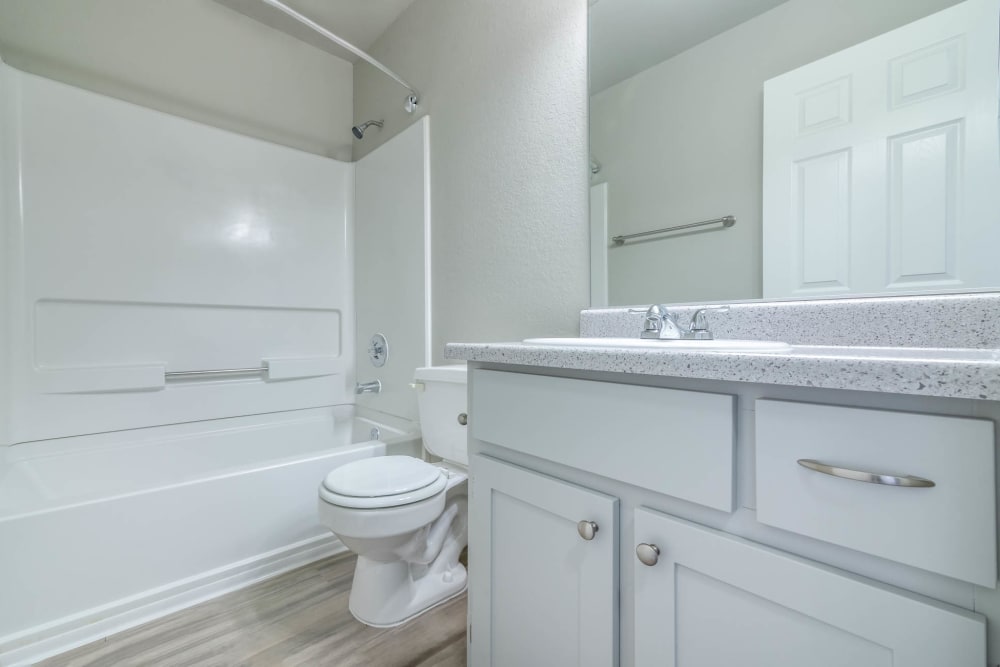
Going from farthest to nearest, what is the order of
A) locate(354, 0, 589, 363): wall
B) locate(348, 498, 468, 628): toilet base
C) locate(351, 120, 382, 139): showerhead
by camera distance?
1. locate(351, 120, 382, 139): showerhead
2. locate(354, 0, 589, 363): wall
3. locate(348, 498, 468, 628): toilet base

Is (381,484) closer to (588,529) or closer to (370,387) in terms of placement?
(588,529)

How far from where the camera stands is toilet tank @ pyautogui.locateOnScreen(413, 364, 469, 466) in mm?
1525

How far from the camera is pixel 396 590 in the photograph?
4.41ft

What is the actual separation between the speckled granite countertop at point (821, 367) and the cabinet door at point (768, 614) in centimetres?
22

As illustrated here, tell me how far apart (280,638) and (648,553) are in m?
1.21

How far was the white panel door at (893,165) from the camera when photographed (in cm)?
77

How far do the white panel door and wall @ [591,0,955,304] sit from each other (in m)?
0.05

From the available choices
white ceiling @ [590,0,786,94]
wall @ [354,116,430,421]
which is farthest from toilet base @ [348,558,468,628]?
white ceiling @ [590,0,786,94]

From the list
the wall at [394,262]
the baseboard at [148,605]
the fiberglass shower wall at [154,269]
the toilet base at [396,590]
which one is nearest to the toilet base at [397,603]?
the toilet base at [396,590]

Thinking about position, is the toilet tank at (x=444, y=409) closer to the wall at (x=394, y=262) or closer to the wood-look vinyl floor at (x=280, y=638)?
the wall at (x=394, y=262)

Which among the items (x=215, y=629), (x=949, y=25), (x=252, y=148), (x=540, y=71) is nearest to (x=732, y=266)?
(x=949, y=25)

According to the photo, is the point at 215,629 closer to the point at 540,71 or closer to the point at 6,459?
the point at 6,459

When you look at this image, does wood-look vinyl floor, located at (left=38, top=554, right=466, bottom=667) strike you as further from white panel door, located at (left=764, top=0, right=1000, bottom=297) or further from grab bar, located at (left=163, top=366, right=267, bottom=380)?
white panel door, located at (left=764, top=0, right=1000, bottom=297)

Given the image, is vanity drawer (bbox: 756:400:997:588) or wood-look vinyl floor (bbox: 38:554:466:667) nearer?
vanity drawer (bbox: 756:400:997:588)
